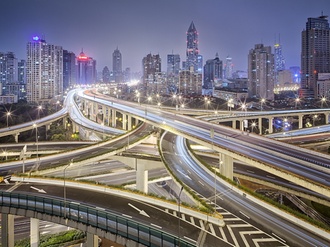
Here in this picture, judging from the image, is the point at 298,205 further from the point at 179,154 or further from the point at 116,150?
the point at 116,150

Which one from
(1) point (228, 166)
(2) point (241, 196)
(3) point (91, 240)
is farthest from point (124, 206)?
(1) point (228, 166)

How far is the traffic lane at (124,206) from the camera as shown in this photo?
892 inches

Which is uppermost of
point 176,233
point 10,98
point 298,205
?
point 10,98

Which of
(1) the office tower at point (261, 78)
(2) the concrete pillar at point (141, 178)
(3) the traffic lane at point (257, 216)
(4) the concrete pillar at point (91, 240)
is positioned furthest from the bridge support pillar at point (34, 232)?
(1) the office tower at point (261, 78)

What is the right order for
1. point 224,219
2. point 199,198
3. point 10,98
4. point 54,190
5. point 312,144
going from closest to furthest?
point 224,219, point 199,198, point 54,190, point 312,144, point 10,98

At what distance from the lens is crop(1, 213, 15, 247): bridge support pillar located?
87.2 ft

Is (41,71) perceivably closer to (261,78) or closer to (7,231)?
(261,78)

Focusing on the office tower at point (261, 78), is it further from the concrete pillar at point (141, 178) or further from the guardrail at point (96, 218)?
the guardrail at point (96, 218)

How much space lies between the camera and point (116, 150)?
42.2 metres

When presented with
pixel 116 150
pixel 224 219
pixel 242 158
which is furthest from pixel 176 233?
pixel 116 150

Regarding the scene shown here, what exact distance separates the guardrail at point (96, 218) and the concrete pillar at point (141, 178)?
1516cm

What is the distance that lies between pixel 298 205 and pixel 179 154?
1705 centimetres

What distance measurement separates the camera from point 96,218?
76.4 ft

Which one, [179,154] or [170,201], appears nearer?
[170,201]
